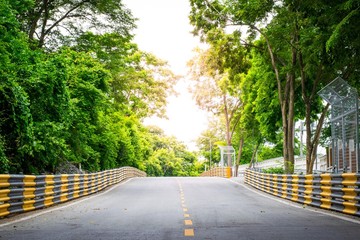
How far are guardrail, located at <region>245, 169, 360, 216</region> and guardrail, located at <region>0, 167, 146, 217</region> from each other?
26.3 feet

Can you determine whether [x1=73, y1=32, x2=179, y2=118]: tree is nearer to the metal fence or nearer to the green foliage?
the green foliage

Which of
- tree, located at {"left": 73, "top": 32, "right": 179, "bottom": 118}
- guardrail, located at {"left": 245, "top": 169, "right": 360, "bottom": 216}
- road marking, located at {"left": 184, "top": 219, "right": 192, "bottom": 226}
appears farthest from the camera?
tree, located at {"left": 73, "top": 32, "right": 179, "bottom": 118}

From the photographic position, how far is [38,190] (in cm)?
1467

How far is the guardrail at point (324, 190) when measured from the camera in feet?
40.0

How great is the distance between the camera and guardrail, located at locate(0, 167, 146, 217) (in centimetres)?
1188

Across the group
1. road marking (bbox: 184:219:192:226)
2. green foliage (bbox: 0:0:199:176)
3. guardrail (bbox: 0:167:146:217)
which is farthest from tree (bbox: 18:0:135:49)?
road marking (bbox: 184:219:192:226)

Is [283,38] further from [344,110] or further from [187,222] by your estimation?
[187,222]

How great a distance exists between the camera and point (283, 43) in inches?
996

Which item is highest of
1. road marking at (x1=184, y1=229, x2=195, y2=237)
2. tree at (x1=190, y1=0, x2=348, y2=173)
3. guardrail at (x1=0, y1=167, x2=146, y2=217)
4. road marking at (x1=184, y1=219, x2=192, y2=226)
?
tree at (x1=190, y1=0, x2=348, y2=173)

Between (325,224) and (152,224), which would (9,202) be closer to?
(152,224)

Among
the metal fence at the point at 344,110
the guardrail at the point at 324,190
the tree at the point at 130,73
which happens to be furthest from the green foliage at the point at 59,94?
the metal fence at the point at 344,110

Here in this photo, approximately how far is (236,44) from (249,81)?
28.1 ft

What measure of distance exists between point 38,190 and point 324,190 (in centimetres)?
818

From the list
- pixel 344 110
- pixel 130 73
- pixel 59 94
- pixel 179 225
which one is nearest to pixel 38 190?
pixel 59 94
